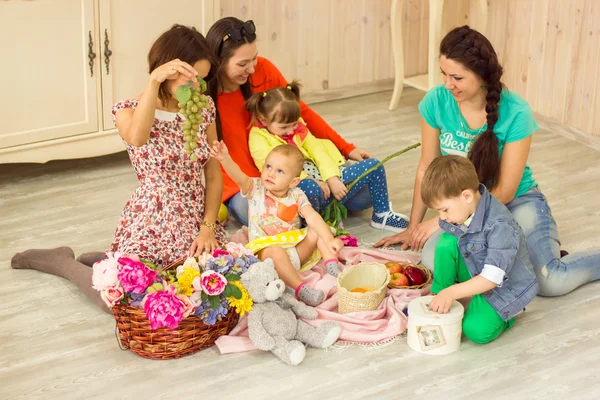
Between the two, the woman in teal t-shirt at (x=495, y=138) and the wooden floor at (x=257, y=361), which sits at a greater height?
the woman in teal t-shirt at (x=495, y=138)

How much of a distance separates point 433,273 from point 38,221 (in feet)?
4.90

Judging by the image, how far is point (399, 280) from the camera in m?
2.98

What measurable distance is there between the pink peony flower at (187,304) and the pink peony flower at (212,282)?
5 cm

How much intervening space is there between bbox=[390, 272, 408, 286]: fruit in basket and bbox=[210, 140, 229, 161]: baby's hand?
648mm

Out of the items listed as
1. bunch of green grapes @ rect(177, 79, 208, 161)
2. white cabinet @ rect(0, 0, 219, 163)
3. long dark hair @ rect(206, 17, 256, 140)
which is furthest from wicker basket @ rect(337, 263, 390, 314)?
white cabinet @ rect(0, 0, 219, 163)

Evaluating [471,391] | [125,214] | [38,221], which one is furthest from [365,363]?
[38,221]

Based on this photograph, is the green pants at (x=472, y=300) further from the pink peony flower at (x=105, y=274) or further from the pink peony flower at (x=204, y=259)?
the pink peony flower at (x=105, y=274)

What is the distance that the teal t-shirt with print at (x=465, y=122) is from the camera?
2.98 m

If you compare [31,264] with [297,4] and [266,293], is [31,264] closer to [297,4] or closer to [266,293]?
[266,293]

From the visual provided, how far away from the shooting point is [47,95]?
374 centimetres

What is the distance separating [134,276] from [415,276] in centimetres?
92

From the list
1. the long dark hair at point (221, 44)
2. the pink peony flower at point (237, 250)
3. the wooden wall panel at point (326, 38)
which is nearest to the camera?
the pink peony flower at point (237, 250)

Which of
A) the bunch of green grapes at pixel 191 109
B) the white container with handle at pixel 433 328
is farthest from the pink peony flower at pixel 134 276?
the white container with handle at pixel 433 328

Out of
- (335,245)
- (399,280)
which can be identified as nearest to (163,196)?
(335,245)
